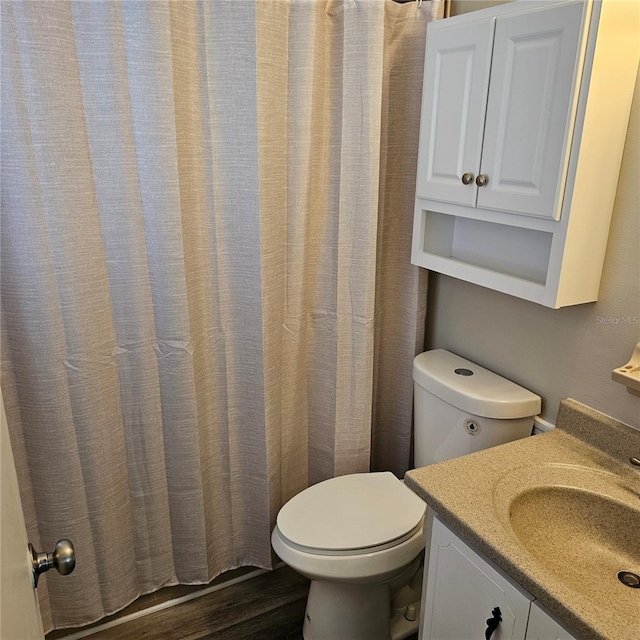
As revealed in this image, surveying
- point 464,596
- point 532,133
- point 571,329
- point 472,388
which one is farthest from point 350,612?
point 532,133

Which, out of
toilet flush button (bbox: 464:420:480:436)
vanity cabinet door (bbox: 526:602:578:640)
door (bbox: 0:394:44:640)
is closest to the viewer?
door (bbox: 0:394:44:640)

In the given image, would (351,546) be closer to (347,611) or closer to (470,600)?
(347,611)

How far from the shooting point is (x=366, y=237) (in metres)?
1.78

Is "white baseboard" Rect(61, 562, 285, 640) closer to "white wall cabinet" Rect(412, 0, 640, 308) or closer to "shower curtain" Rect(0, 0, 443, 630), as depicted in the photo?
"shower curtain" Rect(0, 0, 443, 630)

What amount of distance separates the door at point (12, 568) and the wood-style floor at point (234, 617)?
1.00m

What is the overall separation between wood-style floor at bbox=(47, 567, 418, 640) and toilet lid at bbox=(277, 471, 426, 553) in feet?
1.48

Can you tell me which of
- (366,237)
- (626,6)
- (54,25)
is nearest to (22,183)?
(54,25)

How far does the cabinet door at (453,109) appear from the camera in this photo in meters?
1.45

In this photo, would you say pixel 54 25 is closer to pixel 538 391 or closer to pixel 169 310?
pixel 169 310

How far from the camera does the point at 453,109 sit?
1.54 metres

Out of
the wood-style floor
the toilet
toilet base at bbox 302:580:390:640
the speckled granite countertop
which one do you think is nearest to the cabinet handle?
the speckled granite countertop

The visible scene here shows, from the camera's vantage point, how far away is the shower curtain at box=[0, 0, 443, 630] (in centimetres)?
139

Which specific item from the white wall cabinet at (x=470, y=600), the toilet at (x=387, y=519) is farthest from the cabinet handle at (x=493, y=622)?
the toilet at (x=387, y=519)

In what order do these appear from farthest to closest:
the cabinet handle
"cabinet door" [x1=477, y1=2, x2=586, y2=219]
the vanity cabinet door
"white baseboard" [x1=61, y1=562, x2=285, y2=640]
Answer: "white baseboard" [x1=61, y1=562, x2=285, y2=640]
"cabinet door" [x1=477, y1=2, x2=586, y2=219]
the cabinet handle
the vanity cabinet door
